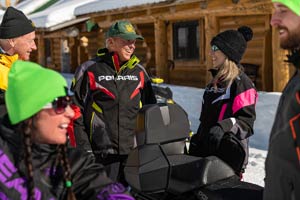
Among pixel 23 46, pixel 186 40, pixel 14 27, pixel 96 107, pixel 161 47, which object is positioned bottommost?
pixel 161 47

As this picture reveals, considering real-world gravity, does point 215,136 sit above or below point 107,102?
below

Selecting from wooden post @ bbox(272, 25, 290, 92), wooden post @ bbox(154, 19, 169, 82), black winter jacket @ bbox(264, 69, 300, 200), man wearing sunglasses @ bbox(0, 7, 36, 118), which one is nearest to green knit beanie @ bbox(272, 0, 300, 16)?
black winter jacket @ bbox(264, 69, 300, 200)

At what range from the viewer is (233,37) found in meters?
3.48

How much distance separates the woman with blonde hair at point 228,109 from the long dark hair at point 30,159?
1.42 metres

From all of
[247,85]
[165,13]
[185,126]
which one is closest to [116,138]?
[185,126]

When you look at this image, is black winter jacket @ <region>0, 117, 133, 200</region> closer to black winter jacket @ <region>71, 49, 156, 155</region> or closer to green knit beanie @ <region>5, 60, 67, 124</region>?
green knit beanie @ <region>5, 60, 67, 124</region>

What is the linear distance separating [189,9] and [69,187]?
9003 mm

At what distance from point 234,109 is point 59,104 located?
1676mm

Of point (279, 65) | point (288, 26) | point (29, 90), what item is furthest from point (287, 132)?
point (279, 65)

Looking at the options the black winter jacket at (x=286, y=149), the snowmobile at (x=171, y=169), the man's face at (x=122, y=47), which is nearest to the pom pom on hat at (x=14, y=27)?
the man's face at (x=122, y=47)

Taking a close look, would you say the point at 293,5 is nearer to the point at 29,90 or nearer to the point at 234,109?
the point at 29,90

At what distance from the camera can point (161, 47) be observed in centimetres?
1252

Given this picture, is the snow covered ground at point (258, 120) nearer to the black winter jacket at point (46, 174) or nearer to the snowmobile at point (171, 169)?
the snowmobile at point (171, 169)

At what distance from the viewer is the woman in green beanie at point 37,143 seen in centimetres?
181
